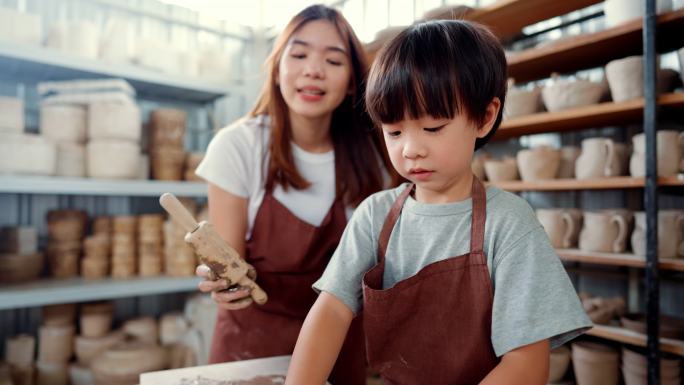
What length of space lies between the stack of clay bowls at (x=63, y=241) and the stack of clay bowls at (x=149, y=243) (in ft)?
1.07

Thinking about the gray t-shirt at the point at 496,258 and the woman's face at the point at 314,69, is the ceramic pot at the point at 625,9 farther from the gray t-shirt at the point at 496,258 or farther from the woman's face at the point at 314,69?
the gray t-shirt at the point at 496,258

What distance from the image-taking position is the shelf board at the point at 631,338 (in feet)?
4.63

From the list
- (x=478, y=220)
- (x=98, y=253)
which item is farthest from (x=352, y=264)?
(x=98, y=253)

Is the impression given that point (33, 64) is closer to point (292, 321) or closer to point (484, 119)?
point (292, 321)

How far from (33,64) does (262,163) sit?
1.90 m

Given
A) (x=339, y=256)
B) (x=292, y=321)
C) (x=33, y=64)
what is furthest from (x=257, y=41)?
(x=339, y=256)

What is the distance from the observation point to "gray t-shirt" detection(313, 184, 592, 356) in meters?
0.66

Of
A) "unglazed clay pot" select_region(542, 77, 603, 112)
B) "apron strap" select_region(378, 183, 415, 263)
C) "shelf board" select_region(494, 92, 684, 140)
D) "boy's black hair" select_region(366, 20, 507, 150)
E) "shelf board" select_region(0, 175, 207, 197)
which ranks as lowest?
"apron strap" select_region(378, 183, 415, 263)

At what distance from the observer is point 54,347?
2430 millimetres

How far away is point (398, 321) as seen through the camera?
77 centimetres

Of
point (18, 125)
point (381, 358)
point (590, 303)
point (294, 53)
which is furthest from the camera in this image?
point (18, 125)

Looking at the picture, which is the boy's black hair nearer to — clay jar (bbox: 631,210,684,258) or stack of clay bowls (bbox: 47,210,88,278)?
clay jar (bbox: 631,210,684,258)

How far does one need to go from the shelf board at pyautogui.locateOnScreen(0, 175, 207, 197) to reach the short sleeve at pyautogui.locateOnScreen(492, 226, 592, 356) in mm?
2244

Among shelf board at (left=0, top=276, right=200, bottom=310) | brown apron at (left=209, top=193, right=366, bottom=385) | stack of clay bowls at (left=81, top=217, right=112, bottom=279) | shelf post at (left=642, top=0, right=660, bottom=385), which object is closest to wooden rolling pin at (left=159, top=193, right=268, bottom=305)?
brown apron at (left=209, top=193, right=366, bottom=385)
